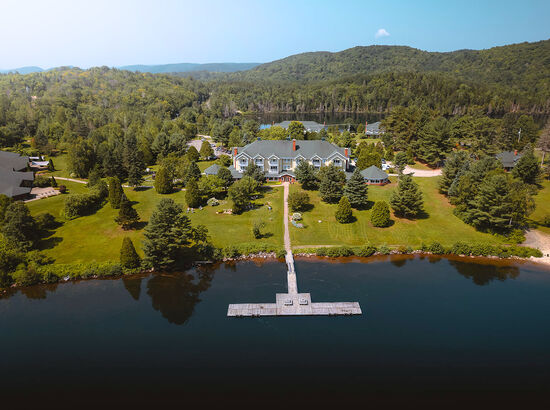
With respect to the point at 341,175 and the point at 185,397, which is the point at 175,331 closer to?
the point at 185,397

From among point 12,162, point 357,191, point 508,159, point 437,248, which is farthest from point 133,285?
point 508,159

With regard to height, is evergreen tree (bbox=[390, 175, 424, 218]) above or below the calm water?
above

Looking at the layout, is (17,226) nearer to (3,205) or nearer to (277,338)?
(3,205)

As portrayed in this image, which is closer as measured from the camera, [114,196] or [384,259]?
[384,259]

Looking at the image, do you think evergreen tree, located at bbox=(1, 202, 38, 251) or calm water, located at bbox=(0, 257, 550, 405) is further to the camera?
evergreen tree, located at bbox=(1, 202, 38, 251)

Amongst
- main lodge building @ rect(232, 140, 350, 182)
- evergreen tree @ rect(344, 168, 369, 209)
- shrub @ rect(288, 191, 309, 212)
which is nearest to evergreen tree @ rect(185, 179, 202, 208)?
main lodge building @ rect(232, 140, 350, 182)

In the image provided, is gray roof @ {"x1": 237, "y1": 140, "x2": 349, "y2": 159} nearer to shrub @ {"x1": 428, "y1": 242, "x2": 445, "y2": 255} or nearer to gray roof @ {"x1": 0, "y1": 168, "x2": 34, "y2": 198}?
shrub @ {"x1": 428, "y1": 242, "x2": 445, "y2": 255}
